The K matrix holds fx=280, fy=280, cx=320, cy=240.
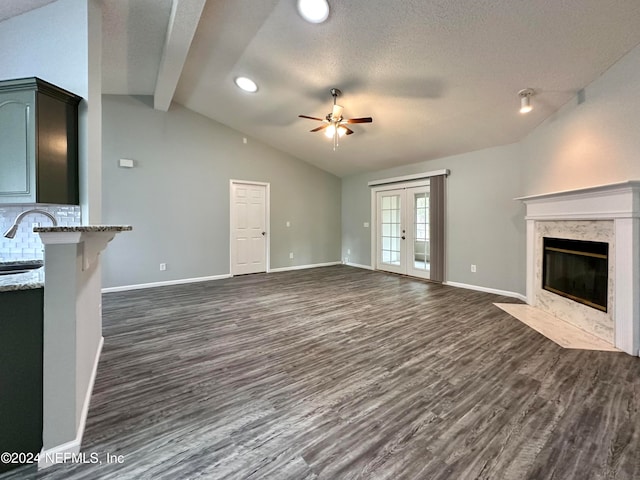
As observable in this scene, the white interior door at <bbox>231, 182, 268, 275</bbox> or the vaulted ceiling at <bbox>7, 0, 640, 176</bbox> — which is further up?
the vaulted ceiling at <bbox>7, 0, 640, 176</bbox>

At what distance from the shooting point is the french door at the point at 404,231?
226 inches

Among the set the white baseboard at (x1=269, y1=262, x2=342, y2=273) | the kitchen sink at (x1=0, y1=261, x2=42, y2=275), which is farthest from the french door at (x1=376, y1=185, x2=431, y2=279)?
the kitchen sink at (x1=0, y1=261, x2=42, y2=275)

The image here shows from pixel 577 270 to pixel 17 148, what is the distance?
5421 millimetres

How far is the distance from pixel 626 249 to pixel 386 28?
3.07m

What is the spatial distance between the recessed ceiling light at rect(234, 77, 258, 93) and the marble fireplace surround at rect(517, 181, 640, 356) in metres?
4.25

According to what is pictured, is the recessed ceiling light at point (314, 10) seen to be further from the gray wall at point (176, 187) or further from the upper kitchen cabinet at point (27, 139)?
the gray wall at point (176, 187)

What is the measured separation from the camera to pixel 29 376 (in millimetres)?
1324

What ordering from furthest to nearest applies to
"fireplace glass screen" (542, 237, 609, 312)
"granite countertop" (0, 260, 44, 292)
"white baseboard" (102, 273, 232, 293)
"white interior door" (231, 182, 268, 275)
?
"white interior door" (231, 182, 268, 275)
"white baseboard" (102, 273, 232, 293)
"fireplace glass screen" (542, 237, 609, 312)
"granite countertop" (0, 260, 44, 292)

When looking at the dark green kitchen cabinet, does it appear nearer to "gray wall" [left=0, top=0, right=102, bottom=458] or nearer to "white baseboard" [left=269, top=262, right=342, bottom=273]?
"gray wall" [left=0, top=0, right=102, bottom=458]

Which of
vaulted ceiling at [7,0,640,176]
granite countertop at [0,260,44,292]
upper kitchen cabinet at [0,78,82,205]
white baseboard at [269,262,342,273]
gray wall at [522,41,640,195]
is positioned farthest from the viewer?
white baseboard at [269,262,342,273]

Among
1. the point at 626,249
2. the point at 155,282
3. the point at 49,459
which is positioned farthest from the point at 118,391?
the point at 626,249

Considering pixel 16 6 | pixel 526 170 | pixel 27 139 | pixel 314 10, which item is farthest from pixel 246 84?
pixel 526 170

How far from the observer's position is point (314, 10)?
273 cm

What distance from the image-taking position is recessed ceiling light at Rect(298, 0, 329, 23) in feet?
8.71
